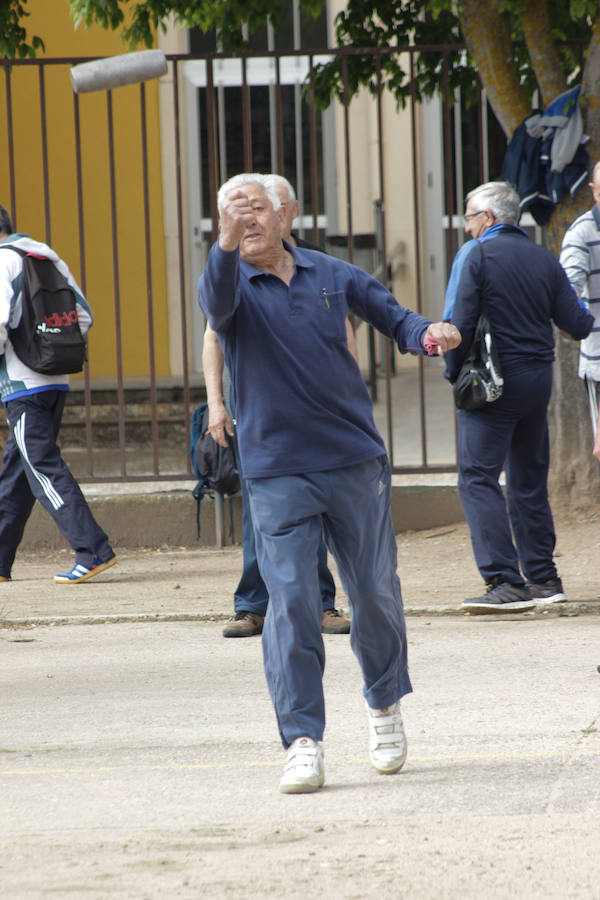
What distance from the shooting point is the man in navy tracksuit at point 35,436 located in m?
6.70

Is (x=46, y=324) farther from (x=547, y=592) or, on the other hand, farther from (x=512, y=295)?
(x=547, y=592)

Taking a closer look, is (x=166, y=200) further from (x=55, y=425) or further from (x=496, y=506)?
(x=496, y=506)

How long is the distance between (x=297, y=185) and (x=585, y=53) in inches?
248

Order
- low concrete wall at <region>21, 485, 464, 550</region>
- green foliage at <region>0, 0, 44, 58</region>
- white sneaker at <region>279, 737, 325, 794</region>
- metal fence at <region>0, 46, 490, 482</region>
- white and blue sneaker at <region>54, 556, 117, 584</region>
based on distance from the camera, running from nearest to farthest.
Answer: white sneaker at <region>279, 737, 325, 794</region>, white and blue sneaker at <region>54, 556, 117, 584</region>, low concrete wall at <region>21, 485, 464, 550</region>, green foliage at <region>0, 0, 44, 58</region>, metal fence at <region>0, 46, 490, 482</region>

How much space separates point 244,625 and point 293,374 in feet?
7.22

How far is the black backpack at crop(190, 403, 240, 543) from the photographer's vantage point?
291 inches

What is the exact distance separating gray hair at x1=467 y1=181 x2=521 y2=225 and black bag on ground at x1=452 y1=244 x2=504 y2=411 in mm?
232

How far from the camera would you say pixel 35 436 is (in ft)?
22.0

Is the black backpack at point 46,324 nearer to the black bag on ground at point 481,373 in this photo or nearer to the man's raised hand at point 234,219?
the black bag on ground at point 481,373

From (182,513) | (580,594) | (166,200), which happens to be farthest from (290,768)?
(166,200)

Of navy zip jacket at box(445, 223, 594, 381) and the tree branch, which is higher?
the tree branch

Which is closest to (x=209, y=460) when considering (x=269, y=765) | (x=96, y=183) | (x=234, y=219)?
(x=269, y=765)

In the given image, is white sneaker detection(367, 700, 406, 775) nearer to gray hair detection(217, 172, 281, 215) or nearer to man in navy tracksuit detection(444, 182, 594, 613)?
gray hair detection(217, 172, 281, 215)

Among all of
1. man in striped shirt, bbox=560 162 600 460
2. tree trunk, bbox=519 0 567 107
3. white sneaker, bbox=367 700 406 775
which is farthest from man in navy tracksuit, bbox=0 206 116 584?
white sneaker, bbox=367 700 406 775
